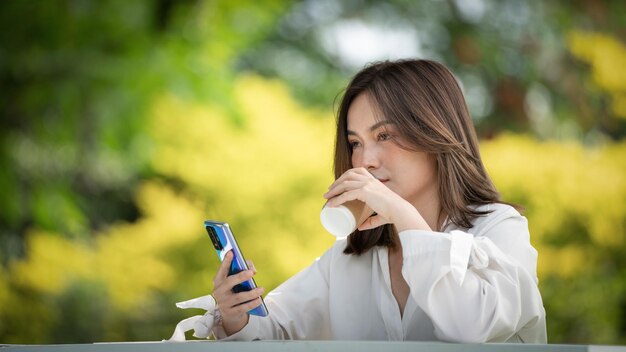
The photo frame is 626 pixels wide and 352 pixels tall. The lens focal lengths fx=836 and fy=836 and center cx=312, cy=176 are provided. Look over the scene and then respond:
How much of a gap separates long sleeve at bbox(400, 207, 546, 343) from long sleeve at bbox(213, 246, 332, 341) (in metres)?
0.48

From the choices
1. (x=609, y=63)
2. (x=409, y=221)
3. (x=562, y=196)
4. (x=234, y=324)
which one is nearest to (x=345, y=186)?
(x=409, y=221)

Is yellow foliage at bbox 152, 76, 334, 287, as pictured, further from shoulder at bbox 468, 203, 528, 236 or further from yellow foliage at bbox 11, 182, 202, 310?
shoulder at bbox 468, 203, 528, 236

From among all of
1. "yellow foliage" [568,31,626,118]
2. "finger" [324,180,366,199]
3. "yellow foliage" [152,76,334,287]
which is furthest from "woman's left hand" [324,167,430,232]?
"yellow foliage" [568,31,626,118]

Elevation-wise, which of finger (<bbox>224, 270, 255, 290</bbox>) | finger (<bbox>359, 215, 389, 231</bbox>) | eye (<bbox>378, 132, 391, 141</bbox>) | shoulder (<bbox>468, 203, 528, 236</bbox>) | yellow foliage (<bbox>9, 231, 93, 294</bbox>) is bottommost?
shoulder (<bbox>468, 203, 528, 236</bbox>)

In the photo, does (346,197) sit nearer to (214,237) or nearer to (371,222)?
(371,222)

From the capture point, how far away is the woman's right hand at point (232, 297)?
5.33ft

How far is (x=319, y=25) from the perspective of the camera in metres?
7.52

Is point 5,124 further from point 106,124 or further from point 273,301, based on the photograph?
point 273,301

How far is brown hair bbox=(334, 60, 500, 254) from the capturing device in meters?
1.76

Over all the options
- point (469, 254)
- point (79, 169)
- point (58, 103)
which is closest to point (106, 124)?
point (58, 103)

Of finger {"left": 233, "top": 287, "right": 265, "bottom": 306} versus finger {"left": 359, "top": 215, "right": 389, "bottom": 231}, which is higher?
finger {"left": 359, "top": 215, "right": 389, "bottom": 231}

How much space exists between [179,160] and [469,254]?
382 cm

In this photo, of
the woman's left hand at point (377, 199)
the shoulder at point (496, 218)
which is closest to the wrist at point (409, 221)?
the woman's left hand at point (377, 199)

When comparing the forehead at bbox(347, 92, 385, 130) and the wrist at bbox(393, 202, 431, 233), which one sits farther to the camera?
the forehead at bbox(347, 92, 385, 130)
